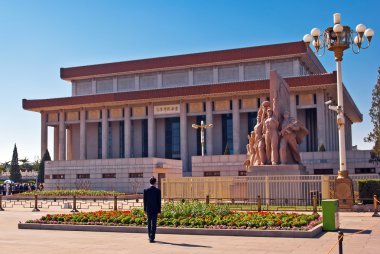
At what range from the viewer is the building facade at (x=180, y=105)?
2375 inches

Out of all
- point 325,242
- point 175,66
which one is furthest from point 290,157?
point 175,66

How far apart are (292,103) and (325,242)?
46901 mm

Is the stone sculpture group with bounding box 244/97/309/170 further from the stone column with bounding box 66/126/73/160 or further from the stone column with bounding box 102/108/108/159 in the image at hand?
the stone column with bounding box 66/126/73/160

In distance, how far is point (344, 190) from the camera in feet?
77.8

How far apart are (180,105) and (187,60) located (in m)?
7.94

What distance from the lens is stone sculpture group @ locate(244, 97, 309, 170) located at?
27.5 metres

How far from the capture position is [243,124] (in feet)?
214

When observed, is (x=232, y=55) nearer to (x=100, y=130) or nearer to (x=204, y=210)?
(x=100, y=130)

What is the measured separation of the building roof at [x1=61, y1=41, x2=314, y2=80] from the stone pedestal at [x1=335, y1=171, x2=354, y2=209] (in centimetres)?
4127

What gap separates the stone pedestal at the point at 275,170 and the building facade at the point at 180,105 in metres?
30.6

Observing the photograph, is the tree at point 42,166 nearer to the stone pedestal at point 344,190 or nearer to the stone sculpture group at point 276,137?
the stone sculpture group at point 276,137

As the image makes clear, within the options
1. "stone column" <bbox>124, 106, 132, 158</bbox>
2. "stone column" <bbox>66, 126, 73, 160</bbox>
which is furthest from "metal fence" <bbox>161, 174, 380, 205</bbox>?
"stone column" <bbox>66, 126, 73, 160</bbox>

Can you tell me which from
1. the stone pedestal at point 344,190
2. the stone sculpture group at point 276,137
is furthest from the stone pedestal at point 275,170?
the stone pedestal at point 344,190

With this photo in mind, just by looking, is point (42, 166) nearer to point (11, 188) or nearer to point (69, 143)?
point (11, 188)
